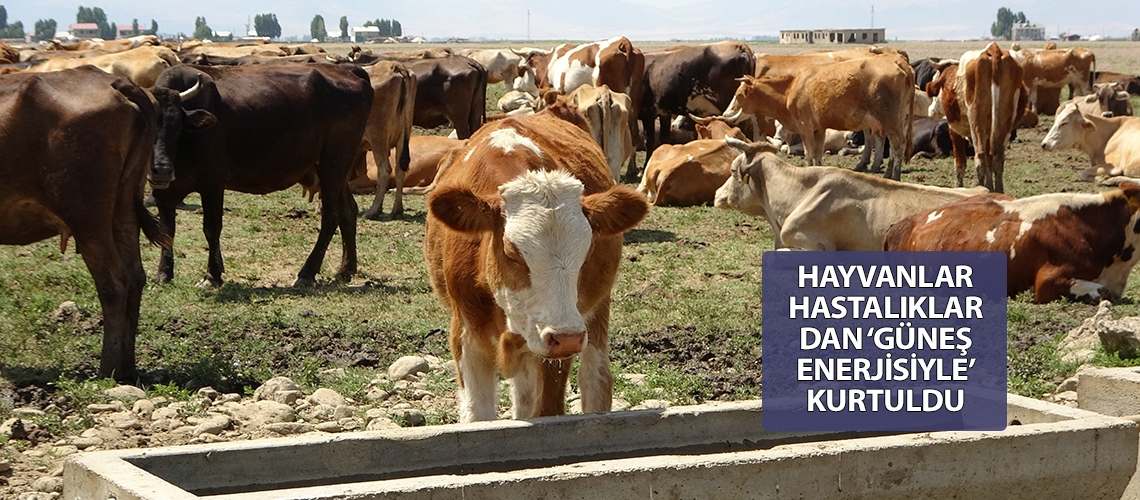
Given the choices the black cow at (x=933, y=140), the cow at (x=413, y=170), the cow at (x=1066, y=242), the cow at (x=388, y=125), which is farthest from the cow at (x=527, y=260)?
the black cow at (x=933, y=140)

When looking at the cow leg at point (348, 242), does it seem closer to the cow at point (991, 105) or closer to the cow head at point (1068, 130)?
the cow at point (991, 105)

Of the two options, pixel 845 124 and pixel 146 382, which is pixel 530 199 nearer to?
pixel 146 382

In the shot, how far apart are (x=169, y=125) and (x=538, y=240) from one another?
6744 millimetres

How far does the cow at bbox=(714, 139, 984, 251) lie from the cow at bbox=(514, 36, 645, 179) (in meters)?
7.41

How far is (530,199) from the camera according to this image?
205 inches

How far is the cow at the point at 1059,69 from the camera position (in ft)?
104

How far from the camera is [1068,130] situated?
19.9 meters

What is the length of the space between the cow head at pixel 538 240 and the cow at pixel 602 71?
14463 millimetres

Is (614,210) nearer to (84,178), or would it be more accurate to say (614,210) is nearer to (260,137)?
(84,178)

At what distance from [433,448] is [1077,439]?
2.51m

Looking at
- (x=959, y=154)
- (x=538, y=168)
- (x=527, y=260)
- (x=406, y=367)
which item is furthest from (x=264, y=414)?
(x=959, y=154)

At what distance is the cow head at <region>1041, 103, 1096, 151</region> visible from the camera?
65.2 feet

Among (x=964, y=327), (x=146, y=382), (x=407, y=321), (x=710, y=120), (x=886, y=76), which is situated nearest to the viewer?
(x=146, y=382)

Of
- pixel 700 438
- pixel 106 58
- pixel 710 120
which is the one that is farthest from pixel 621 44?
pixel 700 438
